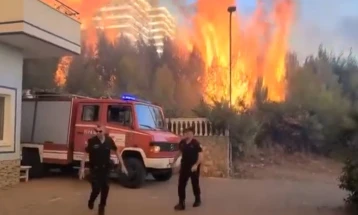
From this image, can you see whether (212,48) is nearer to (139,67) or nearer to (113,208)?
(139,67)

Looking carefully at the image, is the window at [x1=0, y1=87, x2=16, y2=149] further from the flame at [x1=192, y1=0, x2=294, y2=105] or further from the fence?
the flame at [x1=192, y1=0, x2=294, y2=105]

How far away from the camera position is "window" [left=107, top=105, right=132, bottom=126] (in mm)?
13086

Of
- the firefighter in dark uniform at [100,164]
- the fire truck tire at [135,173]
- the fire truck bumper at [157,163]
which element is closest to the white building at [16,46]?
the fire truck tire at [135,173]

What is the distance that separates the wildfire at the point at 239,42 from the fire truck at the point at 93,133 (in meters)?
17.0

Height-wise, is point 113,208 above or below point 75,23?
below

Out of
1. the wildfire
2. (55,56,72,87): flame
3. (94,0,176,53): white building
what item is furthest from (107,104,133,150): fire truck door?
(94,0,176,53): white building

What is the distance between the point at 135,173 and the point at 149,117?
164 cm

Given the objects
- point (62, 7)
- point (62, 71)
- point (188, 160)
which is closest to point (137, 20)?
point (62, 71)

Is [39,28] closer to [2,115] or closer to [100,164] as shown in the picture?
[2,115]

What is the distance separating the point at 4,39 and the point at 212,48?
25.3 m

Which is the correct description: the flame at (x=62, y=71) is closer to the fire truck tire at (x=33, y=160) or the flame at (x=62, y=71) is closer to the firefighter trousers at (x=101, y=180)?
the fire truck tire at (x=33, y=160)

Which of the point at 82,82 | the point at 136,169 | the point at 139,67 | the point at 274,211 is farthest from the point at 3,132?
the point at 139,67

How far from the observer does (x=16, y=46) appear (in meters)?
13.1

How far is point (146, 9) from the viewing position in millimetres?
50656
